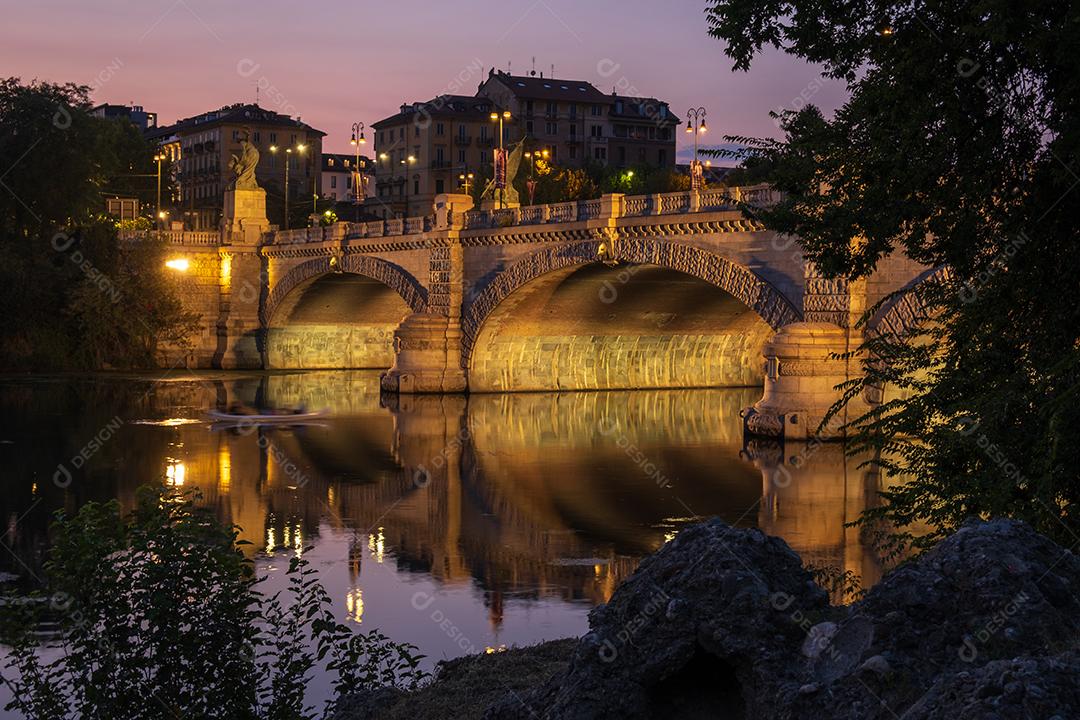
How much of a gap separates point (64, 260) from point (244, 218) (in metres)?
9.06

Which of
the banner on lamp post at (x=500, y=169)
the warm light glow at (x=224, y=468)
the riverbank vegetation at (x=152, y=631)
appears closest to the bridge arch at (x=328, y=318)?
the banner on lamp post at (x=500, y=169)

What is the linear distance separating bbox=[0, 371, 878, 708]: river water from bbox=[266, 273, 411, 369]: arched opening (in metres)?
14.2

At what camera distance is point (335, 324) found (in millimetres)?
65000

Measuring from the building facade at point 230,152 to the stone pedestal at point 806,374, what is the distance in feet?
308

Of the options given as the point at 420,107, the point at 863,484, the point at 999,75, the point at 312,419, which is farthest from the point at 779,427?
the point at 420,107

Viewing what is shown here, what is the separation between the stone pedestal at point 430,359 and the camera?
48.1 m

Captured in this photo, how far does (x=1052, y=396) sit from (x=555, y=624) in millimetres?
6020

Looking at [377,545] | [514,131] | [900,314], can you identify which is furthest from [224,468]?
[514,131]

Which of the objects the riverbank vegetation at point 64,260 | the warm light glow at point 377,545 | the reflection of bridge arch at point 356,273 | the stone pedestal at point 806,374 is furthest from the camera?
the riverbank vegetation at point 64,260

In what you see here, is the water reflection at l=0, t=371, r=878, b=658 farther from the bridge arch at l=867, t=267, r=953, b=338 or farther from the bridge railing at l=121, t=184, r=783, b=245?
the bridge railing at l=121, t=184, r=783, b=245

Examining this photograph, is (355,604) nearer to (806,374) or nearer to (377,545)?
(377,545)

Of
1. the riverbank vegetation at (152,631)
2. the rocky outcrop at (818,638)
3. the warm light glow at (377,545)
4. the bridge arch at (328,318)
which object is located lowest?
the warm light glow at (377,545)

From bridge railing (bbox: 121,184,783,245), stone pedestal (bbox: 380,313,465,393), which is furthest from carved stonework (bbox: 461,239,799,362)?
bridge railing (bbox: 121,184,783,245)

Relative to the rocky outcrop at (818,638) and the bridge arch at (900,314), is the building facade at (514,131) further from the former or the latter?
the rocky outcrop at (818,638)
